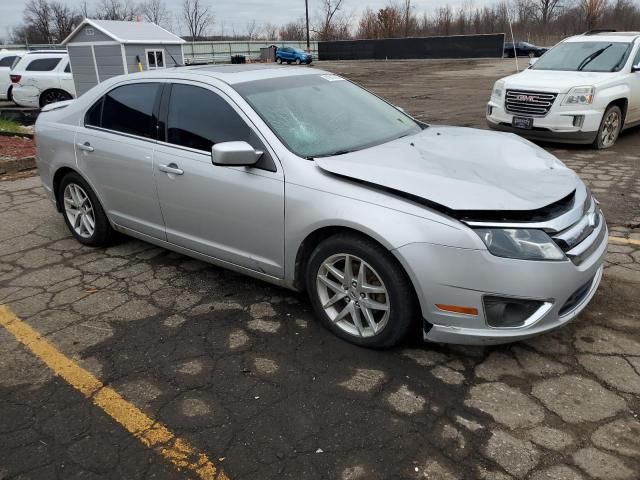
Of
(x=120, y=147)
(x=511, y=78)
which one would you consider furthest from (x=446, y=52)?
(x=120, y=147)

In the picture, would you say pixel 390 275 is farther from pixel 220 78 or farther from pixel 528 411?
pixel 220 78

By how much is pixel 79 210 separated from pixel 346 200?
299 centimetres

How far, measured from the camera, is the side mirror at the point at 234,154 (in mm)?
3150

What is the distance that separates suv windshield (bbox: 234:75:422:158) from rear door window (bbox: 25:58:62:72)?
1252cm

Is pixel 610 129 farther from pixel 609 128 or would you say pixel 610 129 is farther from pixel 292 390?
pixel 292 390

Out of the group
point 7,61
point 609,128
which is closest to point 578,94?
point 609,128

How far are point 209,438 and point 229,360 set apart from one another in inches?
25.7

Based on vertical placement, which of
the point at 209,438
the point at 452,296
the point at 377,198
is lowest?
the point at 209,438

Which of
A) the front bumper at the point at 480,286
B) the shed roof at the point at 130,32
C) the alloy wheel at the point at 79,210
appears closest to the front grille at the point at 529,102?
the front bumper at the point at 480,286

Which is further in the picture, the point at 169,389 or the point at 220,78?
the point at 220,78

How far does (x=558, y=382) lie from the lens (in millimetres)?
2812

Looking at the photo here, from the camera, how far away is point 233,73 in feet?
12.7

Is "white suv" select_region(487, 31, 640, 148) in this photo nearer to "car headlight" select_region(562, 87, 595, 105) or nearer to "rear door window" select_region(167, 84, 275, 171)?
"car headlight" select_region(562, 87, 595, 105)

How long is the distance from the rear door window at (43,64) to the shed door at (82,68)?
3.12 ft
